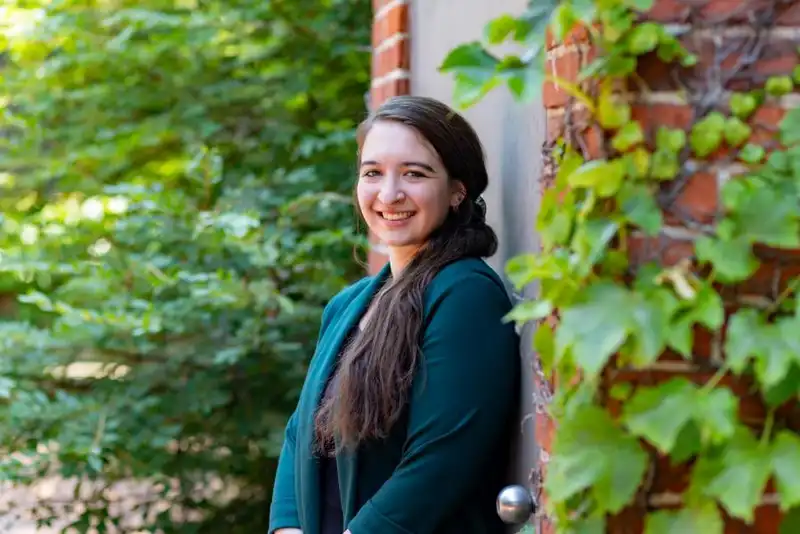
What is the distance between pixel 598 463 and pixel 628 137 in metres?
0.43

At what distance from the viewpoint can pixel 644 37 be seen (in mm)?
1323

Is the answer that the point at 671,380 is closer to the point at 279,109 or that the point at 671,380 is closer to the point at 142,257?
the point at 142,257

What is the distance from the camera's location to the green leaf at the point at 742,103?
1.34 meters

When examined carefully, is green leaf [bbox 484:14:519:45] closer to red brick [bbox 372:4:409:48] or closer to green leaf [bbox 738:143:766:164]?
green leaf [bbox 738:143:766:164]

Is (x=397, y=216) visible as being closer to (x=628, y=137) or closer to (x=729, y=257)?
(x=628, y=137)

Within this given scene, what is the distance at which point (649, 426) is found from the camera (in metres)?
1.26

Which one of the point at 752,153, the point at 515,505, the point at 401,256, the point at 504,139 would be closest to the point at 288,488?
the point at 401,256

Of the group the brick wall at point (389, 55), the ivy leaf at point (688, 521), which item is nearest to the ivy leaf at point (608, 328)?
the ivy leaf at point (688, 521)

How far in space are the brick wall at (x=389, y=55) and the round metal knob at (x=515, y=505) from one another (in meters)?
1.37

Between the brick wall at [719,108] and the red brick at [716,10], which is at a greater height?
the red brick at [716,10]

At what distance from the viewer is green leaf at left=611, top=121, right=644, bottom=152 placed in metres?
1.34

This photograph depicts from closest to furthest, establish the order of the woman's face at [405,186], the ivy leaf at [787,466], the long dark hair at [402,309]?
the ivy leaf at [787,466] → the long dark hair at [402,309] → the woman's face at [405,186]

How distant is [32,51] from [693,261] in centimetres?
392

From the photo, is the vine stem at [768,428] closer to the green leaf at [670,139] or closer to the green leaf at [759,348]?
the green leaf at [759,348]
